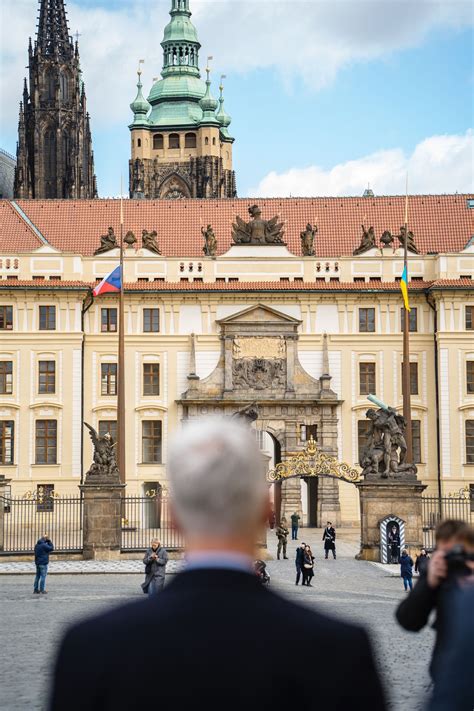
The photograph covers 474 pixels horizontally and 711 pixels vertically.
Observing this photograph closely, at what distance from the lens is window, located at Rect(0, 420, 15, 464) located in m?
51.8

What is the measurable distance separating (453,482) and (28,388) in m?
16.4

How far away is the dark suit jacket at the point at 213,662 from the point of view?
319 cm

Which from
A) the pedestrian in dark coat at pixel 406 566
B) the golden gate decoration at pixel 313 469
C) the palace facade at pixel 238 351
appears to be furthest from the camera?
the palace facade at pixel 238 351

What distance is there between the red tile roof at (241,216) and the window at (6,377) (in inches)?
202

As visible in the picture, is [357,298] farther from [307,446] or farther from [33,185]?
[33,185]

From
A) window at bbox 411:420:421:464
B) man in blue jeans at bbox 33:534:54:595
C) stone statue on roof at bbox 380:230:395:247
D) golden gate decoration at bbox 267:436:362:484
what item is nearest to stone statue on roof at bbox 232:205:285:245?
stone statue on roof at bbox 380:230:395:247

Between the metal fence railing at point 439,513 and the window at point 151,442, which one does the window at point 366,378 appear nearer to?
the metal fence railing at point 439,513

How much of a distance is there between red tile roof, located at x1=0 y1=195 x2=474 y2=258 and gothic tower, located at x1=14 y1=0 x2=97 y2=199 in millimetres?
34276

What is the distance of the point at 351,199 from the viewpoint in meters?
58.6

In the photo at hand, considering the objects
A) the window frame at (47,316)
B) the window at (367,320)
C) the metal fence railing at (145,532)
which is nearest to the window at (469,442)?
the window at (367,320)

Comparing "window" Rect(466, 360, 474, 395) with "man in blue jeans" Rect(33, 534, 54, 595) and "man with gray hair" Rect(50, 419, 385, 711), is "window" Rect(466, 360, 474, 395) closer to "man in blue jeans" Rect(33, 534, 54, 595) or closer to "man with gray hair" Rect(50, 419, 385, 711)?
"man in blue jeans" Rect(33, 534, 54, 595)

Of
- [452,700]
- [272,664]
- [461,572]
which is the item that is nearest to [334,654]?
[272,664]

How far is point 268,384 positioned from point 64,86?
48.1m

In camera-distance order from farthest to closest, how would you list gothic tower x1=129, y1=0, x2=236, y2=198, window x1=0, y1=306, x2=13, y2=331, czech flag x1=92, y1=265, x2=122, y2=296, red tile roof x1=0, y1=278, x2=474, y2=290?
gothic tower x1=129, y1=0, x2=236, y2=198, window x1=0, y1=306, x2=13, y2=331, red tile roof x1=0, y1=278, x2=474, y2=290, czech flag x1=92, y1=265, x2=122, y2=296
